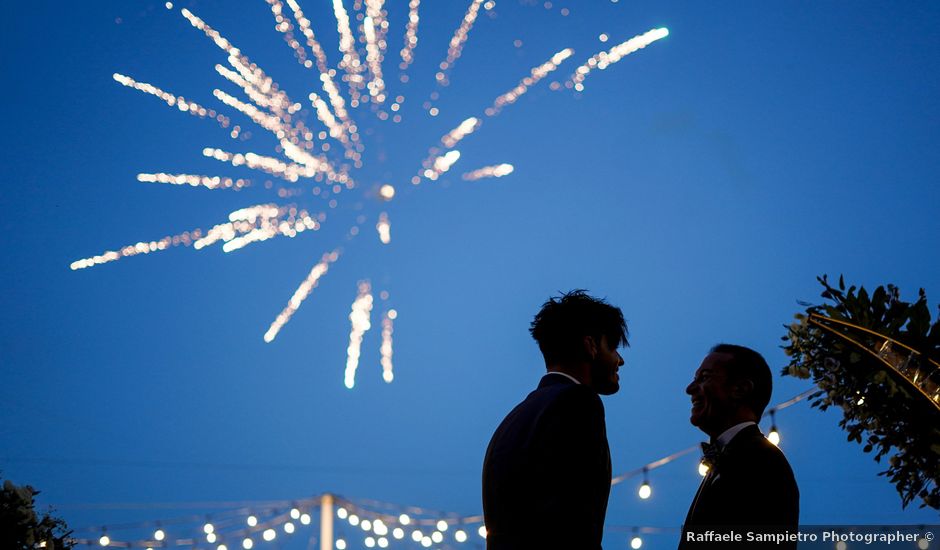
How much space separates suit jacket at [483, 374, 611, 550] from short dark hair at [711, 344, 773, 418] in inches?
39.3

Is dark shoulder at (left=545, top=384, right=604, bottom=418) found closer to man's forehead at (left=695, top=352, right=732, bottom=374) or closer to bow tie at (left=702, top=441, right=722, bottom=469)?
bow tie at (left=702, top=441, right=722, bottom=469)

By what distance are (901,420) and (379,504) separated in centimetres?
1302

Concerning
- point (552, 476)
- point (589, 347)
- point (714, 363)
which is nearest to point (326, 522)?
point (714, 363)

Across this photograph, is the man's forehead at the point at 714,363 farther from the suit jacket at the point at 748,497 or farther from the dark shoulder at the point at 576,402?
the dark shoulder at the point at 576,402

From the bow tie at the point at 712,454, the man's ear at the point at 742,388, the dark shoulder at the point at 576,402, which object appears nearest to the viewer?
the dark shoulder at the point at 576,402

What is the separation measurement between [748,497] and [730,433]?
37 cm

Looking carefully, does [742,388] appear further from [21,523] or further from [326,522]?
[326,522]

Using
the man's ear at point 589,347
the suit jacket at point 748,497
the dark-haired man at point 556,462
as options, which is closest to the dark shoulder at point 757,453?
A: the suit jacket at point 748,497

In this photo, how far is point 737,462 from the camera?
11.1 ft

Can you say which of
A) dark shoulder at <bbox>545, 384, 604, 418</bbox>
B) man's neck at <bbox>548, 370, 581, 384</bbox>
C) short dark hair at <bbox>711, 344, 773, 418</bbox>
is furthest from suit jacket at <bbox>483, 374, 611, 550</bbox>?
short dark hair at <bbox>711, 344, 773, 418</bbox>

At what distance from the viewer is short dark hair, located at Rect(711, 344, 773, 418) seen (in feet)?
12.1

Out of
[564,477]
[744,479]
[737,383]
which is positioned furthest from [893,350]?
[564,477]

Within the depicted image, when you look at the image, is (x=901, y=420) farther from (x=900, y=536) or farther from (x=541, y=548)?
(x=541, y=548)

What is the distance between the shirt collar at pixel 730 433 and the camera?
3.57m
